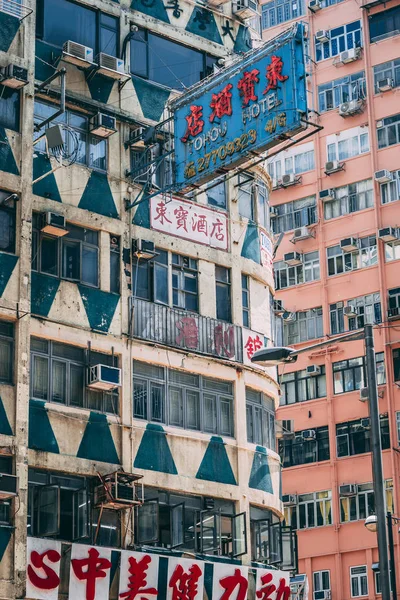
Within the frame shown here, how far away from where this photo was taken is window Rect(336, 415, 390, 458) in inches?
1752

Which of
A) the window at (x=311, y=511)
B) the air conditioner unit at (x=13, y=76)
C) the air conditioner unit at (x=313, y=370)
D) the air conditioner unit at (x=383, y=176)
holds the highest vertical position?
the air conditioner unit at (x=383, y=176)

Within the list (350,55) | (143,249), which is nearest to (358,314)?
(350,55)

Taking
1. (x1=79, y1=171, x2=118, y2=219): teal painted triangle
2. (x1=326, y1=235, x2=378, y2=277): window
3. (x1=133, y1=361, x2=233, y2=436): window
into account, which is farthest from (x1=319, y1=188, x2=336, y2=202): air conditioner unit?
(x1=79, y1=171, x2=118, y2=219): teal painted triangle

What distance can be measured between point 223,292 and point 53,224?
5.19m

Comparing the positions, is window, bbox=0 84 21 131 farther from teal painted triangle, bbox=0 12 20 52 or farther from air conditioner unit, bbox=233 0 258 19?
air conditioner unit, bbox=233 0 258 19

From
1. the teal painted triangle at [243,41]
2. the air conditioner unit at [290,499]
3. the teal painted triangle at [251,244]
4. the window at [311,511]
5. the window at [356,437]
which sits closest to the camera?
the teal painted triangle at [251,244]

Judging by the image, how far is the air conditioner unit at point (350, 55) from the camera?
48.5 metres

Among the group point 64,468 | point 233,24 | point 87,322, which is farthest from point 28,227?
point 233,24

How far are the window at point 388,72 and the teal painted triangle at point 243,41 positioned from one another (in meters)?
16.2

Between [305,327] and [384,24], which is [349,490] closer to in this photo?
[305,327]

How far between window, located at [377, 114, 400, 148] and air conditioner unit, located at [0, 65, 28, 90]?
76.5ft

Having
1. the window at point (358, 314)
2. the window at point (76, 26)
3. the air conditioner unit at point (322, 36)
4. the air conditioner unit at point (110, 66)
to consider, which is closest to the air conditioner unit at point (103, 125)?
the air conditioner unit at point (110, 66)

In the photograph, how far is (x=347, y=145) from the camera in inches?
1901

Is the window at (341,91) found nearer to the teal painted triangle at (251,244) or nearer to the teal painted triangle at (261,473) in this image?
the teal painted triangle at (251,244)
